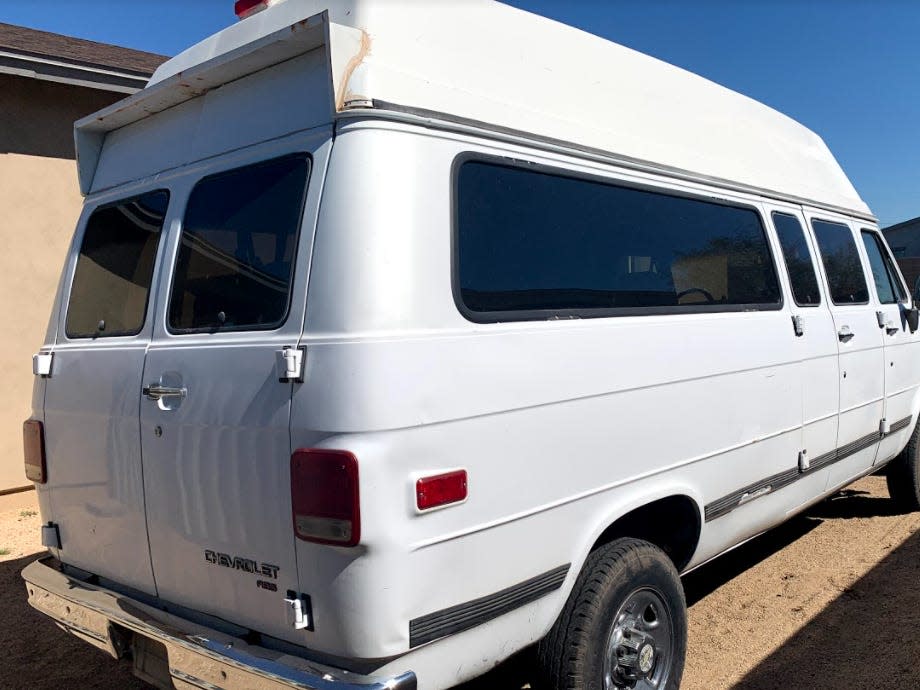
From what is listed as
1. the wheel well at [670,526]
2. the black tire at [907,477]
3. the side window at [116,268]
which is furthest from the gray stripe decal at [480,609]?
the black tire at [907,477]

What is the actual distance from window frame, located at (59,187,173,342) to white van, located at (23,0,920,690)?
0.6 inches

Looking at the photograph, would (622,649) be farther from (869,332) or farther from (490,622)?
(869,332)

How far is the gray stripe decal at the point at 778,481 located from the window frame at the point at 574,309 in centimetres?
83

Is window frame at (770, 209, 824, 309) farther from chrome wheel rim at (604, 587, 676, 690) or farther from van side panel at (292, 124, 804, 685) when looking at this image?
chrome wheel rim at (604, 587, 676, 690)

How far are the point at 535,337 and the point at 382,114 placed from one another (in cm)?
85

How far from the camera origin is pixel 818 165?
501 centimetres

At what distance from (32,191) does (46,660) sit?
4.40 meters

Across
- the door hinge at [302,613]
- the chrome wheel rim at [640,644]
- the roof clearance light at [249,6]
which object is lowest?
the chrome wheel rim at [640,644]

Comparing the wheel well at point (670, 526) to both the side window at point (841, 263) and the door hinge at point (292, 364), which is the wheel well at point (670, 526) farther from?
the side window at point (841, 263)

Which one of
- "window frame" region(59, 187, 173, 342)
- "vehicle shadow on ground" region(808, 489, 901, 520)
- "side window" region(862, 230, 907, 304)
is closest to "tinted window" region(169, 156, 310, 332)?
"window frame" region(59, 187, 173, 342)

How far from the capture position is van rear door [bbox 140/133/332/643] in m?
2.35

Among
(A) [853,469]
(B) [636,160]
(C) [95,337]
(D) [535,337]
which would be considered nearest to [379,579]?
(D) [535,337]

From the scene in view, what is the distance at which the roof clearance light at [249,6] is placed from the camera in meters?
2.93

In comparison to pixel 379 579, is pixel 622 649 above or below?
below
